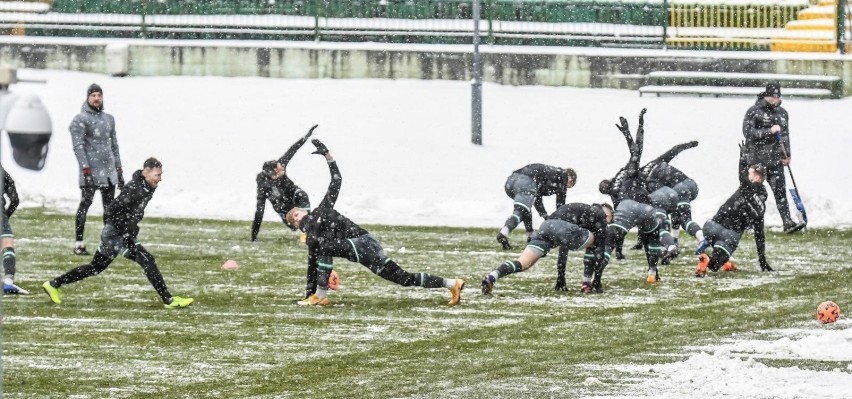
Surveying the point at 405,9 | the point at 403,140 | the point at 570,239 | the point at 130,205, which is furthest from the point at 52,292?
the point at 405,9

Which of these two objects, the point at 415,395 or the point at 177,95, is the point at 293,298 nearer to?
the point at 415,395

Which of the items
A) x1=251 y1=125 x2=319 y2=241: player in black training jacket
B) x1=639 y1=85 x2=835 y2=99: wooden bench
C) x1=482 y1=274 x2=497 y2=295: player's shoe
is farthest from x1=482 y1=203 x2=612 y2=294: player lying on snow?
x1=639 y1=85 x2=835 y2=99: wooden bench

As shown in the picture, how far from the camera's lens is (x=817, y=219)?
2436cm

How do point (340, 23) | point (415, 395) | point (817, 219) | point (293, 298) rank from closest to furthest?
point (415, 395) → point (293, 298) → point (817, 219) → point (340, 23)

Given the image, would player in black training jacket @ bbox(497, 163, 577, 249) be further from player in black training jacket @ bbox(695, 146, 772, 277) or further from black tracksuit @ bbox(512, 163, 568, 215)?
player in black training jacket @ bbox(695, 146, 772, 277)

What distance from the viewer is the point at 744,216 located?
1930cm

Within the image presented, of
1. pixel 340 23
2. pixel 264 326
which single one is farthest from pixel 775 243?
pixel 340 23

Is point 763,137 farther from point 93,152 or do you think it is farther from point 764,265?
point 93,152

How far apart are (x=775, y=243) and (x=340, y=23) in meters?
13.4

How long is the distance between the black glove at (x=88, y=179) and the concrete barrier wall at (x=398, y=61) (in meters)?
12.6

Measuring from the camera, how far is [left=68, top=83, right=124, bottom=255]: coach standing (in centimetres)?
2050

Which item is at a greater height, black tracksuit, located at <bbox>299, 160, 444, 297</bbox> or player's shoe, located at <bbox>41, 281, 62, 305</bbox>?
black tracksuit, located at <bbox>299, 160, 444, 297</bbox>

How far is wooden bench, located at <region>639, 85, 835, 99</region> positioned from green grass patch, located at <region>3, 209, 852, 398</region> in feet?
26.9

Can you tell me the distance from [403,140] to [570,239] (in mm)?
12493
